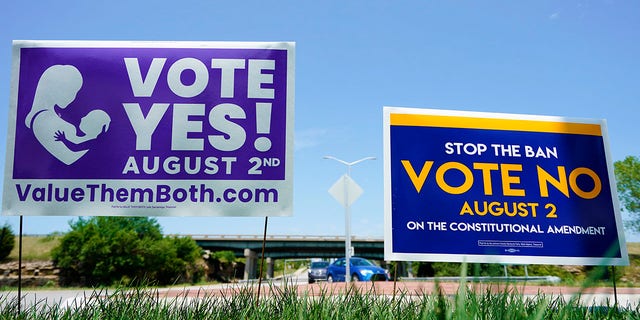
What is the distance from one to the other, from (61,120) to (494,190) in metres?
4.64

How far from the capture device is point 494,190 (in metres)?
5.65

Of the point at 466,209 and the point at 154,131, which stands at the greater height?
the point at 154,131

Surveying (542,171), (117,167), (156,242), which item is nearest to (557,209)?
(542,171)

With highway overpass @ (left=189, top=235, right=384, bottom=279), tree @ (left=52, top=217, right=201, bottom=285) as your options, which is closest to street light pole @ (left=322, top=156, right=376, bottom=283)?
tree @ (left=52, top=217, right=201, bottom=285)

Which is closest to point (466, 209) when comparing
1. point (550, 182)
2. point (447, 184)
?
point (447, 184)

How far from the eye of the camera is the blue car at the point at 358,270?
21609 mm

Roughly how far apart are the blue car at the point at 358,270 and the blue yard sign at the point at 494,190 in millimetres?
14746

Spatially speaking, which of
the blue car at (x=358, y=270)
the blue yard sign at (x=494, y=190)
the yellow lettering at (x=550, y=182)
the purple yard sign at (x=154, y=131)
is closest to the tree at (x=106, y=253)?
the blue car at (x=358, y=270)

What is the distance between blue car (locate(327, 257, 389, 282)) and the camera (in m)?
21.6

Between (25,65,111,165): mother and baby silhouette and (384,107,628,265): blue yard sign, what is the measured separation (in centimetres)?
305

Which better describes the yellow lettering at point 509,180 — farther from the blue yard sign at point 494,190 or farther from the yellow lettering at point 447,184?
the yellow lettering at point 447,184

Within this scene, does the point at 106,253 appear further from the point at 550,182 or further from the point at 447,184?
the point at 550,182

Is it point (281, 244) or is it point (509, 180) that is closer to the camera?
point (509, 180)

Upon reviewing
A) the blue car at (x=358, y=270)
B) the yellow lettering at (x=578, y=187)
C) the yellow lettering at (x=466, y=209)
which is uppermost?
the yellow lettering at (x=578, y=187)
